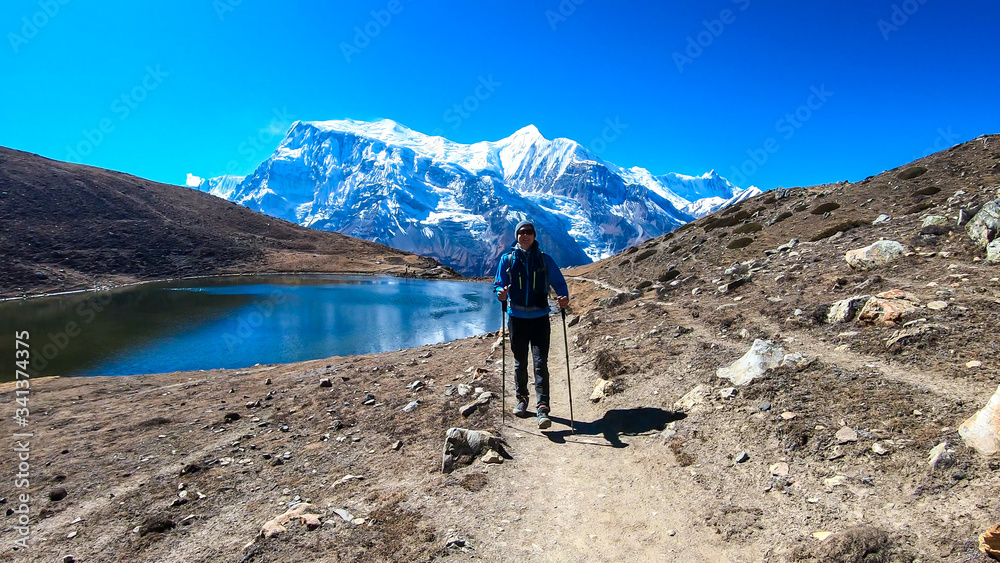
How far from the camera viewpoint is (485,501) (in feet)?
19.3

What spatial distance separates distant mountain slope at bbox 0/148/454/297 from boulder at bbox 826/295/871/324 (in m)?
107

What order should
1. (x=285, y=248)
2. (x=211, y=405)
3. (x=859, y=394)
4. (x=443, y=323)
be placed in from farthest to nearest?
(x=285, y=248) → (x=443, y=323) → (x=211, y=405) → (x=859, y=394)

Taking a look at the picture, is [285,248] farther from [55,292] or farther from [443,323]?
[443,323]

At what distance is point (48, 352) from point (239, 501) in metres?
36.1

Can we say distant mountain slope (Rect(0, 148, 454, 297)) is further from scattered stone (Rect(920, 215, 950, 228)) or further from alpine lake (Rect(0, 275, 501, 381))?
scattered stone (Rect(920, 215, 950, 228))

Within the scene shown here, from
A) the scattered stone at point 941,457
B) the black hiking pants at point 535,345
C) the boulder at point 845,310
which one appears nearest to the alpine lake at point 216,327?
the black hiking pants at point 535,345

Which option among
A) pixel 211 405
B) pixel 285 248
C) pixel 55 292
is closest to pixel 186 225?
pixel 285 248

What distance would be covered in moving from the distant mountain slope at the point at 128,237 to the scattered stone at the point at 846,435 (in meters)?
107

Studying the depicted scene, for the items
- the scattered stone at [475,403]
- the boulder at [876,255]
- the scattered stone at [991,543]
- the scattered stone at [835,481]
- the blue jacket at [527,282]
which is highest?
the boulder at [876,255]

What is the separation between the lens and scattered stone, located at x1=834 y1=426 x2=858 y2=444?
564 cm

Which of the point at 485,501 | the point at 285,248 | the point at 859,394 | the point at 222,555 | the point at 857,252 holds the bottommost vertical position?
the point at 222,555

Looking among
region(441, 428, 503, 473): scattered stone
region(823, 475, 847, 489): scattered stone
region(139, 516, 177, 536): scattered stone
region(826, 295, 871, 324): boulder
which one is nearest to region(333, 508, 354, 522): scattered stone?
region(441, 428, 503, 473): scattered stone

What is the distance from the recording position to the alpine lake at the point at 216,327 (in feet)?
95.4

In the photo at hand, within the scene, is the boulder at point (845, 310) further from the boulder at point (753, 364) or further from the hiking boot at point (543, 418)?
the hiking boot at point (543, 418)
